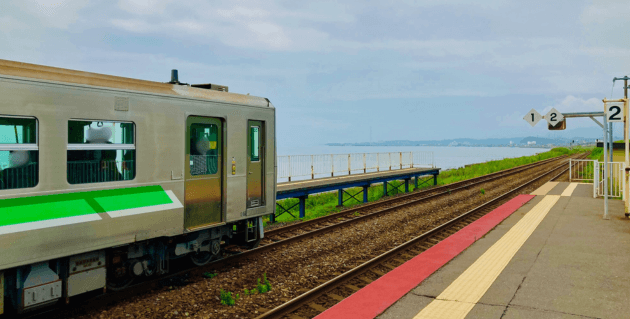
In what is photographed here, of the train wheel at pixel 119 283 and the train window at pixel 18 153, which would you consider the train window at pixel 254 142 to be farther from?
the train window at pixel 18 153

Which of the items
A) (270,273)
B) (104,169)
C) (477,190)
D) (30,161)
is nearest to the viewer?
(30,161)

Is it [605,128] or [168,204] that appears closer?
[168,204]

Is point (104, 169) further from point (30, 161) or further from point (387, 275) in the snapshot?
point (387, 275)

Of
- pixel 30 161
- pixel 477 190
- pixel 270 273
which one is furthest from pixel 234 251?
pixel 477 190

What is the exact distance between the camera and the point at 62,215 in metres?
5.29

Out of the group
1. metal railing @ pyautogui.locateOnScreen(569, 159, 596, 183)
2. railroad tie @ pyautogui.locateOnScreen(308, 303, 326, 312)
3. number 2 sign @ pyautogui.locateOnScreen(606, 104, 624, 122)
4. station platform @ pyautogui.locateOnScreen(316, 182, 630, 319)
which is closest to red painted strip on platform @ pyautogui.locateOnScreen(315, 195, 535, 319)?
station platform @ pyautogui.locateOnScreen(316, 182, 630, 319)

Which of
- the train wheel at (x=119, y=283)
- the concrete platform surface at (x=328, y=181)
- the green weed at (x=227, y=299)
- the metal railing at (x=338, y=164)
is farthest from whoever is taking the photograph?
the metal railing at (x=338, y=164)

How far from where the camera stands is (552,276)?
710 centimetres

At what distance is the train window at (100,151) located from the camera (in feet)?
18.2

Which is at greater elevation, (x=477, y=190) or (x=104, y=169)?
(x=104, y=169)

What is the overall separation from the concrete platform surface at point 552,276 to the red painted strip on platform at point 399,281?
0.52 feet

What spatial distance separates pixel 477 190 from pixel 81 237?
19334 mm

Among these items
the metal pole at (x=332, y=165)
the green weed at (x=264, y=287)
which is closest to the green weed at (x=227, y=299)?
the green weed at (x=264, y=287)

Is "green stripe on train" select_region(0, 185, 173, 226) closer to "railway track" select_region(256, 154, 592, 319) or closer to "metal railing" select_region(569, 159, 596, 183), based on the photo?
"railway track" select_region(256, 154, 592, 319)
